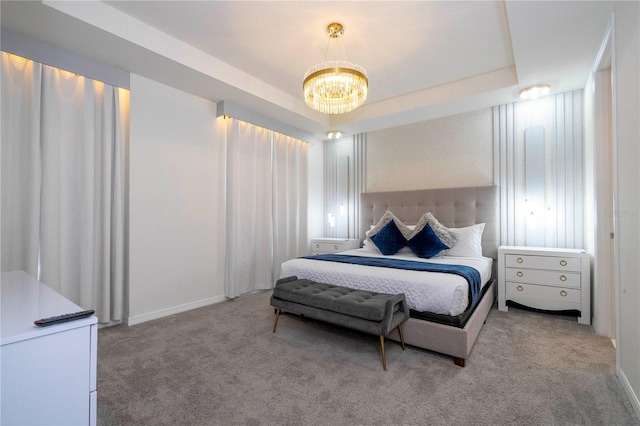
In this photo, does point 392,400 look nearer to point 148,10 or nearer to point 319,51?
point 319,51

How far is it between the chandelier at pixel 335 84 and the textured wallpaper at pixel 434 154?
84.5 inches

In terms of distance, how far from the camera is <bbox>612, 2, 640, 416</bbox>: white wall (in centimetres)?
165

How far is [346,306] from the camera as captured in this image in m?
2.27

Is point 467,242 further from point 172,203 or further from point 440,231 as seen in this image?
point 172,203

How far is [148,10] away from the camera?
246 centimetres

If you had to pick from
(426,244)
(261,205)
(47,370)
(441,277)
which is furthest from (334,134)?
(47,370)

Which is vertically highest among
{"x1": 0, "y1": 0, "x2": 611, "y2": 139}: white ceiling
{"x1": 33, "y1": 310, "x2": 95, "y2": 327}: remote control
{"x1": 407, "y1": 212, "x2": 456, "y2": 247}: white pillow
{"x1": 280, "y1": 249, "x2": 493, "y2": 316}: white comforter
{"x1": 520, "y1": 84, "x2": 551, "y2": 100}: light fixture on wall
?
{"x1": 0, "y1": 0, "x2": 611, "y2": 139}: white ceiling

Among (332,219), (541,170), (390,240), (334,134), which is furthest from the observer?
(332,219)

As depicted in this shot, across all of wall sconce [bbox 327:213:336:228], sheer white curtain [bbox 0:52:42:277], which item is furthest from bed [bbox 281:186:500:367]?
sheer white curtain [bbox 0:52:42:277]

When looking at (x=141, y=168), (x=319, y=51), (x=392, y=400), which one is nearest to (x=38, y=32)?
(x=141, y=168)

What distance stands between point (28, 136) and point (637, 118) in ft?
14.5

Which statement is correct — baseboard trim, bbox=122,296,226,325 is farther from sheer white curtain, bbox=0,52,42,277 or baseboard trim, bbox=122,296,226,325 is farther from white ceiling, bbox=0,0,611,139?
white ceiling, bbox=0,0,611,139

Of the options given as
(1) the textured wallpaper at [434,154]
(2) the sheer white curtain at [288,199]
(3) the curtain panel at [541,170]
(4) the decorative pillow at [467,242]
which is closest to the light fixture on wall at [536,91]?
(3) the curtain panel at [541,170]

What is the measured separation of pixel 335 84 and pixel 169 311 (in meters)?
3.12
